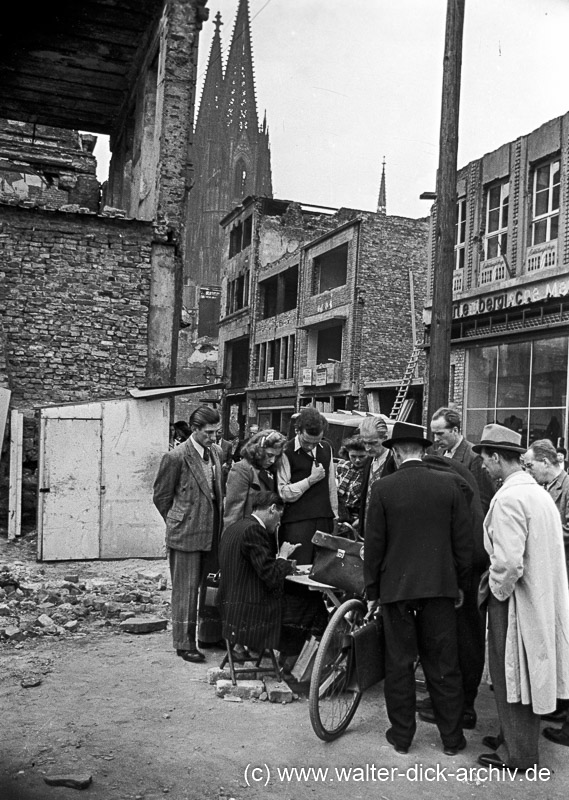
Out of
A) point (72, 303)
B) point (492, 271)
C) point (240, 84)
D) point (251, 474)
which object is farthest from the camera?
point (240, 84)

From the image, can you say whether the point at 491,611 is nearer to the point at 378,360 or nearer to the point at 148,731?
the point at 148,731

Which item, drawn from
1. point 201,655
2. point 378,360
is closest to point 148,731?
point 201,655

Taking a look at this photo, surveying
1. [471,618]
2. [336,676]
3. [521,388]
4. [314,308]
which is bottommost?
[336,676]

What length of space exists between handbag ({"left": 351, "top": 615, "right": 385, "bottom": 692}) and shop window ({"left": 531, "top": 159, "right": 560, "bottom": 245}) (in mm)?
12953

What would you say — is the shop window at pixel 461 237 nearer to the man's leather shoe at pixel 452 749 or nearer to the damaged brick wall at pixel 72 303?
the damaged brick wall at pixel 72 303

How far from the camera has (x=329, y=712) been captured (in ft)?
14.1

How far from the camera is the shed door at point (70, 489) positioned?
9586 millimetres

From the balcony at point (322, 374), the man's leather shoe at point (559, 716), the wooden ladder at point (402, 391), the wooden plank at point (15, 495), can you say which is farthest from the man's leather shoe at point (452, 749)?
the balcony at point (322, 374)

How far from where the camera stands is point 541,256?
15328mm

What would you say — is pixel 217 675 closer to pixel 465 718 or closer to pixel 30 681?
pixel 30 681

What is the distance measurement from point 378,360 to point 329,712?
24.3 metres

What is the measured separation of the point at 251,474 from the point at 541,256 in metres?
11.9

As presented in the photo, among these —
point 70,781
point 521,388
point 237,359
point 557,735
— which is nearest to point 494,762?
point 557,735

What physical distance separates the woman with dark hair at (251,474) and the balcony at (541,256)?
11430 mm
